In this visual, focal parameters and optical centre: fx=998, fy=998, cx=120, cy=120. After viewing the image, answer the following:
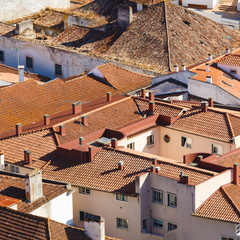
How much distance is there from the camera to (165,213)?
6138cm

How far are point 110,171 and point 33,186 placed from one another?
807 centimetres

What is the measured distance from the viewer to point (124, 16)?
3597 inches

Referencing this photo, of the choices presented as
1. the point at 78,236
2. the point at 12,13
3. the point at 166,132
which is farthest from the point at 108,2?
the point at 78,236

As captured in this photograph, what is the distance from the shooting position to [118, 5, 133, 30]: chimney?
3585 inches

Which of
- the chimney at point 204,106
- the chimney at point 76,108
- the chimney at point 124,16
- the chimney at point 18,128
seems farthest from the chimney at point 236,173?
the chimney at point 124,16

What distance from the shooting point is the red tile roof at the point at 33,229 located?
51.4m

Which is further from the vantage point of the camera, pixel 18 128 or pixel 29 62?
pixel 29 62

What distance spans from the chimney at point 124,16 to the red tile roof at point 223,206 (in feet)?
111

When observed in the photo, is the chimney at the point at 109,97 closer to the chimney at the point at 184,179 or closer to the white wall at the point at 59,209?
the chimney at the point at 184,179

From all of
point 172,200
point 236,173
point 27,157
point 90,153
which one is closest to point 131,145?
point 90,153

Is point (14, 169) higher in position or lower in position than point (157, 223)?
higher

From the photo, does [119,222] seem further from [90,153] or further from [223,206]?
[223,206]

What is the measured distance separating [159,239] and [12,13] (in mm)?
47574

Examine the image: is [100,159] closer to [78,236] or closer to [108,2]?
[78,236]
